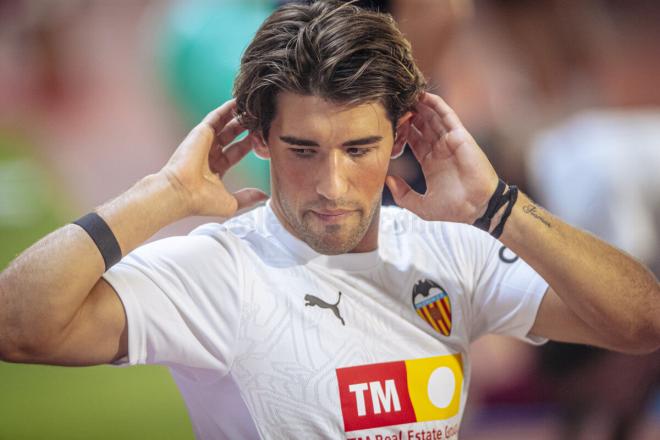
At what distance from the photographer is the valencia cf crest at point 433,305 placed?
2.01 m

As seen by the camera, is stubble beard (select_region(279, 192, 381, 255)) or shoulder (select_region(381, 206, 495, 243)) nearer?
stubble beard (select_region(279, 192, 381, 255))

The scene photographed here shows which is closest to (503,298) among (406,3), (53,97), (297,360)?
(297,360)

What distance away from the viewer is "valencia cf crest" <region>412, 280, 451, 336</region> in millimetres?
2012

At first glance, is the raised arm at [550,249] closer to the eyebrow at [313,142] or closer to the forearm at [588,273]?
the forearm at [588,273]

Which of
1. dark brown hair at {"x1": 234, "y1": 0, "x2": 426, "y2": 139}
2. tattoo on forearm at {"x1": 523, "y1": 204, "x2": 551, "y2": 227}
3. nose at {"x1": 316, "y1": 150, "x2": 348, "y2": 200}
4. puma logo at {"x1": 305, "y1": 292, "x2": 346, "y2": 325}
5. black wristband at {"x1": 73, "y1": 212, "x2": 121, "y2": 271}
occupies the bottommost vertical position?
puma logo at {"x1": 305, "y1": 292, "x2": 346, "y2": 325}

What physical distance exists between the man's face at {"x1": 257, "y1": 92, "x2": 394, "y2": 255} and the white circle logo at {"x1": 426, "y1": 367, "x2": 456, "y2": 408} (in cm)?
38

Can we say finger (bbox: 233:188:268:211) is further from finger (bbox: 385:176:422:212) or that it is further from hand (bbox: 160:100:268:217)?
finger (bbox: 385:176:422:212)

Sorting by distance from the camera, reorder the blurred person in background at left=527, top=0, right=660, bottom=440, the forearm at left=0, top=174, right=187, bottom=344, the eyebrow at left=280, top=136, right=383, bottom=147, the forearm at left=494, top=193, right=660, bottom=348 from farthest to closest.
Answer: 1. the blurred person in background at left=527, top=0, right=660, bottom=440
2. the forearm at left=494, top=193, right=660, bottom=348
3. the eyebrow at left=280, top=136, right=383, bottom=147
4. the forearm at left=0, top=174, right=187, bottom=344

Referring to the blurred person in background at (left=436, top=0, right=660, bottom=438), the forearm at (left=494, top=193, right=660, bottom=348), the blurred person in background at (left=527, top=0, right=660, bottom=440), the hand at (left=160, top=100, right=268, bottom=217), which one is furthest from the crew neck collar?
the blurred person in background at (left=527, top=0, right=660, bottom=440)

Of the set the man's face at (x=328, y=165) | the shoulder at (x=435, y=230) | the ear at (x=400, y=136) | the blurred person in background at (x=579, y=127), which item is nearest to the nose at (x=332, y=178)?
the man's face at (x=328, y=165)

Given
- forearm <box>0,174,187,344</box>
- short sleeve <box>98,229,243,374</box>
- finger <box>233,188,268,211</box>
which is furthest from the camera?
finger <box>233,188,268,211</box>

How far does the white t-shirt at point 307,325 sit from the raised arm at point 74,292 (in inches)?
2.1

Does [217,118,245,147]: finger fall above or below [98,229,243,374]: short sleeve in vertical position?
above

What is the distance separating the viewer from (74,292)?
5.35 ft
